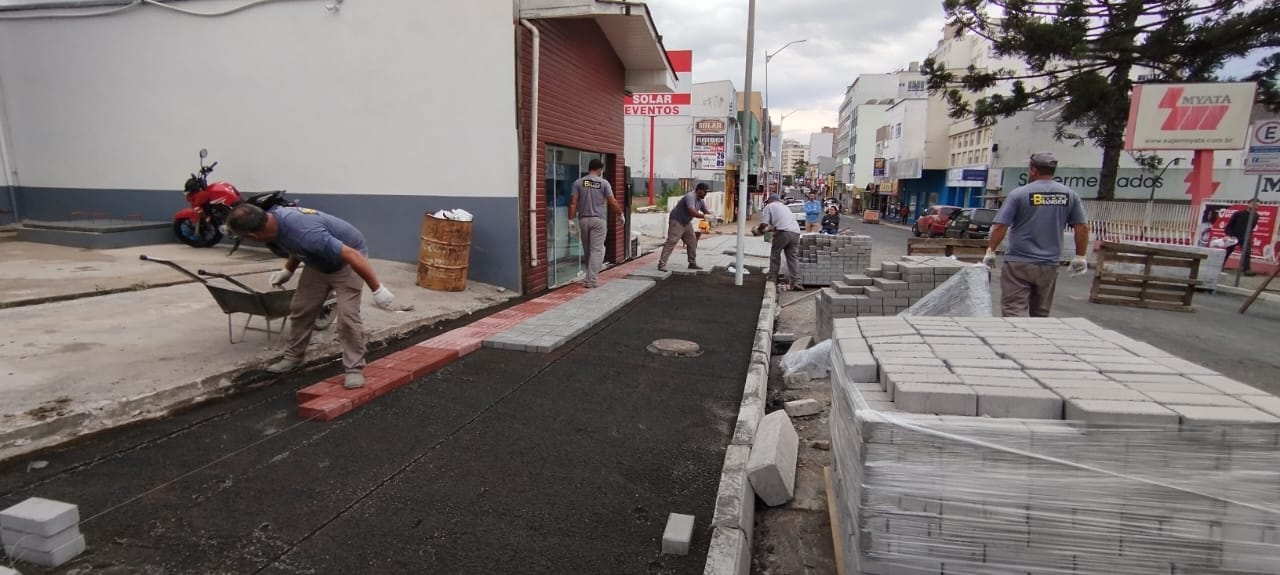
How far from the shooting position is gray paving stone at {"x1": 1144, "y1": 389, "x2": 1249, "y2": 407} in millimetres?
2264

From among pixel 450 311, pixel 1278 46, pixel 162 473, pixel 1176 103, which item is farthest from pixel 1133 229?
pixel 162 473

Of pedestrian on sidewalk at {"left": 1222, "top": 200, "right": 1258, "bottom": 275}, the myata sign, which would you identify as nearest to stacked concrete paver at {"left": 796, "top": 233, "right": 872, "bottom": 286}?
pedestrian on sidewalk at {"left": 1222, "top": 200, "right": 1258, "bottom": 275}

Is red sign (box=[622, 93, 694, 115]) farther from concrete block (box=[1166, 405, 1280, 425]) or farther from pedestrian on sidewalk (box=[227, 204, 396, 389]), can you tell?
concrete block (box=[1166, 405, 1280, 425])

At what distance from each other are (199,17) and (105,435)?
799 cm

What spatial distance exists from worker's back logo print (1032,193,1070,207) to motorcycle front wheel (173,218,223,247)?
431 inches

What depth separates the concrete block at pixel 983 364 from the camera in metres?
2.78

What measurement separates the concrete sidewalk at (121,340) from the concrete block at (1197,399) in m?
5.45

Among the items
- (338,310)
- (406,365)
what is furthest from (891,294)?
(338,310)

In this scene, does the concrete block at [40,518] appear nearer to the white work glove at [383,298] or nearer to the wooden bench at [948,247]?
the white work glove at [383,298]

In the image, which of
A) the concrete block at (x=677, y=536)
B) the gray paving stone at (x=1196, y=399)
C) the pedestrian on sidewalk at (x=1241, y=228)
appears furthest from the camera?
the pedestrian on sidewalk at (x=1241, y=228)

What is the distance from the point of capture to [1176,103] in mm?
16875

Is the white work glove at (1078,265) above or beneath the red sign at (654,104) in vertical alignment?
beneath

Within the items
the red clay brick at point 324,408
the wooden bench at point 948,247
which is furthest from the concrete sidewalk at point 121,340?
the wooden bench at point 948,247

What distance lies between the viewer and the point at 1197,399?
2.31 metres
